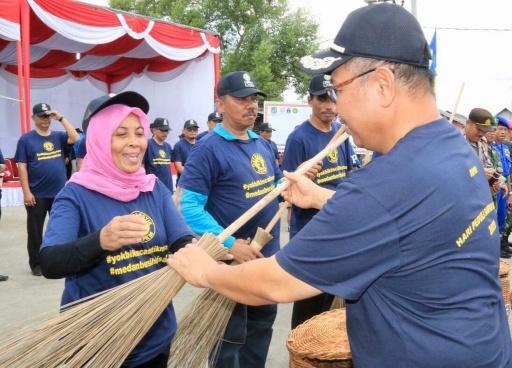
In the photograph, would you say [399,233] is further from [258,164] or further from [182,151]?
[182,151]

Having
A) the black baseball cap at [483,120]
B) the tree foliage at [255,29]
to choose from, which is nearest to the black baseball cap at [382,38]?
the black baseball cap at [483,120]

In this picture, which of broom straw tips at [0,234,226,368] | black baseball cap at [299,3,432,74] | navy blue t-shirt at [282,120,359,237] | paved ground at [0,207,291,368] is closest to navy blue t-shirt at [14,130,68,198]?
paved ground at [0,207,291,368]

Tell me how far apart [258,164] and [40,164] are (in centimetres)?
359

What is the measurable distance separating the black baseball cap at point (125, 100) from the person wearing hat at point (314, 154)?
152cm

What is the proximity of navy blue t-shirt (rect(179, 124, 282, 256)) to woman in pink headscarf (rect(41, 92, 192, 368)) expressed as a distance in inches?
27.4

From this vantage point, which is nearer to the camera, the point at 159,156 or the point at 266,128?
the point at 159,156

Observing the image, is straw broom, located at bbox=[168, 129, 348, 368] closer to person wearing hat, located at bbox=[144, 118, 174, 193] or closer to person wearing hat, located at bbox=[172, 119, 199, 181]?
person wearing hat, located at bbox=[144, 118, 174, 193]

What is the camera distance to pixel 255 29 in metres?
24.2

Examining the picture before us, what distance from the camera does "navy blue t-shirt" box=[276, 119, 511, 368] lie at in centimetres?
112

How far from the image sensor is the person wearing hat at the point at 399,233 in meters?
1.13

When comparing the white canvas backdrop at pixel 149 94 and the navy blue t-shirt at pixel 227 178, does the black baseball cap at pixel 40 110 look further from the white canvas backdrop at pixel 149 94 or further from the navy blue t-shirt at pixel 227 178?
the white canvas backdrop at pixel 149 94

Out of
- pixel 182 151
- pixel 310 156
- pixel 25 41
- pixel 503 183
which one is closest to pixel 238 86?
pixel 310 156

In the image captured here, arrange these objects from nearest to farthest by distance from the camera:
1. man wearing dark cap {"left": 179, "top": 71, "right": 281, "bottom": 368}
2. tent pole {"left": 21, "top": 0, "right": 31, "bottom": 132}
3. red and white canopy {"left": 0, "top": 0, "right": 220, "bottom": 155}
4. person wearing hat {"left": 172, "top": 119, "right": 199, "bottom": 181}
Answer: man wearing dark cap {"left": 179, "top": 71, "right": 281, "bottom": 368}, person wearing hat {"left": 172, "top": 119, "right": 199, "bottom": 181}, tent pole {"left": 21, "top": 0, "right": 31, "bottom": 132}, red and white canopy {"left": 0, "top": 0, "right": 220, "bottom": 155}

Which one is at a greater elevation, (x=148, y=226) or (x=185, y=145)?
(x=148, y=226)
